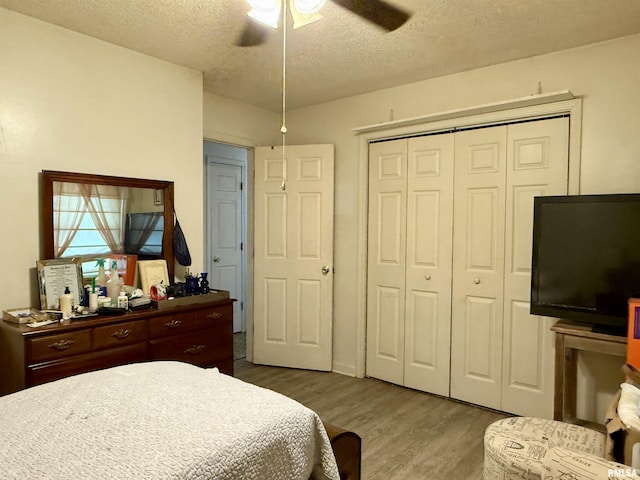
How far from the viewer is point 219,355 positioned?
294 cm

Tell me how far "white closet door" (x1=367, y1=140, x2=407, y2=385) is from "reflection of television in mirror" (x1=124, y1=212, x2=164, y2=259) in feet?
5.88

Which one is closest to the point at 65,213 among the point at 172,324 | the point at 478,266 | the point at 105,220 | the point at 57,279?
the point at 105,220

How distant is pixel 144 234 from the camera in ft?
9.39

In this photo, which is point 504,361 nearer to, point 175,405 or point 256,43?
point 175,405

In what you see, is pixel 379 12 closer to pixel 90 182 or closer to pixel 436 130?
pixel 436 130

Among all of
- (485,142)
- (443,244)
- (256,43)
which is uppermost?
(256,43)

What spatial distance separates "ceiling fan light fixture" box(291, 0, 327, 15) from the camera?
5.52 ft

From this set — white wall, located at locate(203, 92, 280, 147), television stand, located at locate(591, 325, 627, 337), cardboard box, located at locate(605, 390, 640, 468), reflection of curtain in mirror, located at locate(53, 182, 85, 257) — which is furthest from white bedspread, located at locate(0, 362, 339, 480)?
white wall, located at locate(203, 92, 280, 147)

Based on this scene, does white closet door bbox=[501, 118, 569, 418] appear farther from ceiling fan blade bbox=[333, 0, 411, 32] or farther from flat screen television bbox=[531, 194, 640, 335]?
ceiling fan blade bbox=[333, 0, 411, 32]

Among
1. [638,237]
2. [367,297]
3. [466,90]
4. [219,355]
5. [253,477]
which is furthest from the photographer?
[367,297]

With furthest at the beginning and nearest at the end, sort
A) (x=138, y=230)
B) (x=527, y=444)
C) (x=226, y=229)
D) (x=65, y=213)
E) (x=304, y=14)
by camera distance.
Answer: (x=226, y=229) < (x=138, y=230) < (x=65, y=213) < (x=304, y=14) < (x=527, y=444)

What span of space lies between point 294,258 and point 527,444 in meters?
2.63

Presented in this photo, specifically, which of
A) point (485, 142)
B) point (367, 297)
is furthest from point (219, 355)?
point (485, 142)

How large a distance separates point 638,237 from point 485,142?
118 centimetres
